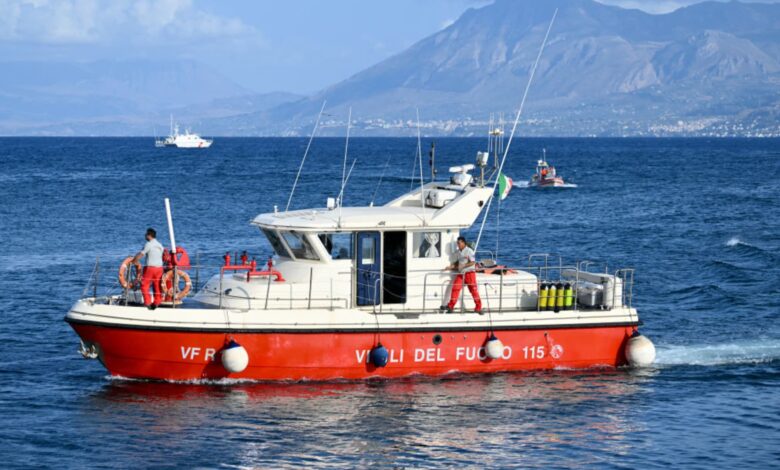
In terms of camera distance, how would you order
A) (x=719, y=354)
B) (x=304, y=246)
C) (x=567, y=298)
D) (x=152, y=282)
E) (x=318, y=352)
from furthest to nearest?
(x=719, y=354) → (x=567, y=298) → (x=304, y=246) → (x=152, y=282) → (x=318, y=352)

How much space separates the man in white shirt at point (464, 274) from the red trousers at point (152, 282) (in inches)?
221

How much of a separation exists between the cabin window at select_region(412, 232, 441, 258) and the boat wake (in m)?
5.76

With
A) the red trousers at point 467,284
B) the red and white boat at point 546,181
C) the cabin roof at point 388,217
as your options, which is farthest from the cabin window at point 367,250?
the red and white boat at point 546,181

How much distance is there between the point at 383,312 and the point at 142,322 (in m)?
4.56

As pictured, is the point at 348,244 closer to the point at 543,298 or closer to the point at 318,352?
the point at 318,352

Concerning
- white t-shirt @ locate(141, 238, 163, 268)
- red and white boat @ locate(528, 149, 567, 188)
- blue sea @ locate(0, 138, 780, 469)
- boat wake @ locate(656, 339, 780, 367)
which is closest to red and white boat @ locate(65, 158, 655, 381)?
blue sea @ locate(0, 138, 780, 469)

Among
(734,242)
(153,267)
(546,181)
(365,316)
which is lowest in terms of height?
(734,242)

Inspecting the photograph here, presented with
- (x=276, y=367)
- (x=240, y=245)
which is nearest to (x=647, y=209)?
(x=240, y=245)

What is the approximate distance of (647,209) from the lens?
62.8m

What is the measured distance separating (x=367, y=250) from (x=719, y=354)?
8.79 m

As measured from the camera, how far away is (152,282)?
22719mm

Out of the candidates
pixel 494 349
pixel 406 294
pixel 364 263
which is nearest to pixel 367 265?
pixel 364 263

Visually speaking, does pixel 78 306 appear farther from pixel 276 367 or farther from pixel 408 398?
pixel 408 398

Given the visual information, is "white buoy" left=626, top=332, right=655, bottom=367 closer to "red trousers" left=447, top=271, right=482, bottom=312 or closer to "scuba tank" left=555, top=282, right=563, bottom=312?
"scuba tank" left=555, top=282, right=563, bottom=312
